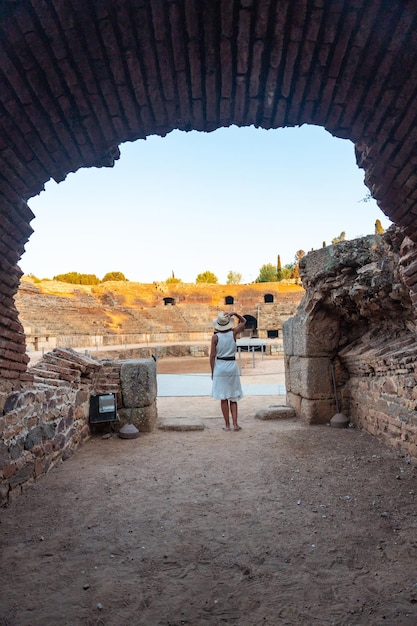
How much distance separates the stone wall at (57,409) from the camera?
3480 millimetres

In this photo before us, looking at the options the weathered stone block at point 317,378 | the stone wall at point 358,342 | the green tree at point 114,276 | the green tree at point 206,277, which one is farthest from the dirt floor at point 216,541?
the green tree at point 206,277

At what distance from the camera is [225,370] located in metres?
6.09

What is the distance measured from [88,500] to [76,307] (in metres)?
28.2

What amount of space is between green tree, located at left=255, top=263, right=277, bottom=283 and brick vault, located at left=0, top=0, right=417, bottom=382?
4711 cm

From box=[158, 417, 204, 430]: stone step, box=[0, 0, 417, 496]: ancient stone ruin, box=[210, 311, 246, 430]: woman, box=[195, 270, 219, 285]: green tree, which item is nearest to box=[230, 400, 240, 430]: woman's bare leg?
box=[210, 311, 246, 430]: woman

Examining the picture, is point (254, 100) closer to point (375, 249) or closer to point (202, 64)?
point (202, 64)

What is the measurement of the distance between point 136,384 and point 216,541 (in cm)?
348

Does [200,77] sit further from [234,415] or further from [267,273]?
[267,273]

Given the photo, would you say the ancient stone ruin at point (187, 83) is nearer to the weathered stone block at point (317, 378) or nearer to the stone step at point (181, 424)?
the stone step at point (181, 424)

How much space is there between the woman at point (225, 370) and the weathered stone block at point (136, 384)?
1.00 meters

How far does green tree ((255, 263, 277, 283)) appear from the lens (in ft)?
163

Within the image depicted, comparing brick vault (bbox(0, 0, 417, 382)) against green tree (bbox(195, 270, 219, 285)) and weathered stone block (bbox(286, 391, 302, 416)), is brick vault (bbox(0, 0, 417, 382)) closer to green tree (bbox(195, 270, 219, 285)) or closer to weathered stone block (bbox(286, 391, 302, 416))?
weathered stone block (bbox(286, 391, 302, 416))

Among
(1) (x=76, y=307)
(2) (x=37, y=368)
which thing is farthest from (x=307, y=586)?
(1) (x=76, y=307)

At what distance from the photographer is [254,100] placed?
248cm
